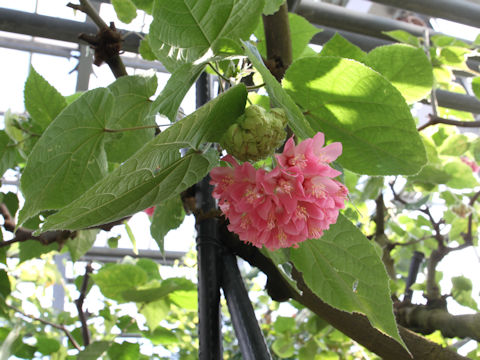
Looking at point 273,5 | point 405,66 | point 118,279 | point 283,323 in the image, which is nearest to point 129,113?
point 273,5

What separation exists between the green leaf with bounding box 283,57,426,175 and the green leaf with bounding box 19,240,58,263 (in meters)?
0.55

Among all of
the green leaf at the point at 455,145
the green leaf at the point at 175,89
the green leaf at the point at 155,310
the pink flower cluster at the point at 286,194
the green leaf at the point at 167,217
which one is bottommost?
the green leaf at the point at 155,310

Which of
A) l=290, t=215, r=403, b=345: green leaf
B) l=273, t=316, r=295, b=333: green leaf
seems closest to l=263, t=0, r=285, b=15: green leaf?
l=290, t=215, r=403, b=345: green leaf

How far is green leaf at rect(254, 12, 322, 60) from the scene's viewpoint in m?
0.66

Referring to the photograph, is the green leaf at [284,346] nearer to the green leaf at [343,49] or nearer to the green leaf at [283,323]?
the green leaf at [283,323]

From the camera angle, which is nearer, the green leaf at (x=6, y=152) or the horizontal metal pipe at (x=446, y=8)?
the green leaf at (x=6, y=152)

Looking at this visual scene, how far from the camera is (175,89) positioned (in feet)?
1.05

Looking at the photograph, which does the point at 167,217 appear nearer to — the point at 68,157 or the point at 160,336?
the point at 68,157

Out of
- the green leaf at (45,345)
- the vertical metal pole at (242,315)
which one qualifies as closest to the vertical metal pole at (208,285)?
the vertical metal pole at (242,315)

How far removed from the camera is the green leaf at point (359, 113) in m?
0.35

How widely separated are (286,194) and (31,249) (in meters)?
0.56

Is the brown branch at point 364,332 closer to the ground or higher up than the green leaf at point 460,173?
closer to the ground

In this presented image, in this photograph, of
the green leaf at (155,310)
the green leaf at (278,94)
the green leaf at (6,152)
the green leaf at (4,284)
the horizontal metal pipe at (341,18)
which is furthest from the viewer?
the horizontal metal pipe at (341,18)

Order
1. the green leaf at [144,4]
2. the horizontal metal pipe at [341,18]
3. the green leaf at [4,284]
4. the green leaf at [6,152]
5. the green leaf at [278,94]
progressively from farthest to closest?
the horizontal metal pipe at [341,18] → the green leaf at [4,284] → the green leaf at [6,152] → the green leaf at [144,4] → the green leaf at [278,94]
